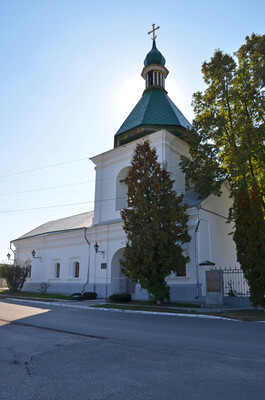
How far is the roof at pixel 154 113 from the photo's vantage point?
932 inches

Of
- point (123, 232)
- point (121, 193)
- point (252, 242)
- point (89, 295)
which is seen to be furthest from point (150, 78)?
point (252, 242)

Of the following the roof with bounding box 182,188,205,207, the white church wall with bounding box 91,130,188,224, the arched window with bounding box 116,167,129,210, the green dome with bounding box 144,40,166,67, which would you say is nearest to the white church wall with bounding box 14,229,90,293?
the white church wall with bounding box 91,130,188,224

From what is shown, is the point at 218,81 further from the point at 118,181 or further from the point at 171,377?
the point at 171,377

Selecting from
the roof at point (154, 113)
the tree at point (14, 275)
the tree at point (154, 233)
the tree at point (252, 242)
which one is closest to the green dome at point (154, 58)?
the roof at point (154, 113)

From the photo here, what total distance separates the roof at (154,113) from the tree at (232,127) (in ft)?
13.0

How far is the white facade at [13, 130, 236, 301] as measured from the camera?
18000mm

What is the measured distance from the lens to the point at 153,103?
25.2m

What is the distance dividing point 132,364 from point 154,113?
21.4 meters

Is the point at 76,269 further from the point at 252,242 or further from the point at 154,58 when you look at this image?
the point at 154,58

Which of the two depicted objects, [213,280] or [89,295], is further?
[89,295]

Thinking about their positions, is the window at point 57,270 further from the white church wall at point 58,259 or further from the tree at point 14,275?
the tree at point 14,275

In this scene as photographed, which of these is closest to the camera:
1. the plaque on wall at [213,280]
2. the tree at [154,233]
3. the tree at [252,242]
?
the tree at [252,242]

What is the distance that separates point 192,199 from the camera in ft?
65.1

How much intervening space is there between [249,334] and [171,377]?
447 cm
